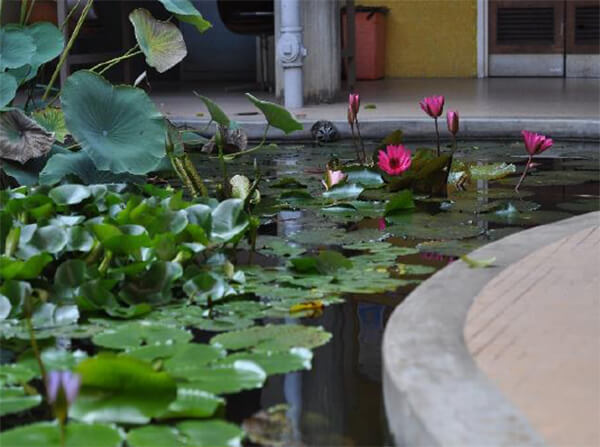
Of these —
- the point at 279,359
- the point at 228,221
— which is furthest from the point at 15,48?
the point at 279,359

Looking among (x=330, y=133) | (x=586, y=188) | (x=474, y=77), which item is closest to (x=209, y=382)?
(x=586, y=188)

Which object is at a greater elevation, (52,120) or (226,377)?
(52,120)

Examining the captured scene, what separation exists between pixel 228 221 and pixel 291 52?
4.26m

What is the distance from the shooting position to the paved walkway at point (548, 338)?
189 centimetres

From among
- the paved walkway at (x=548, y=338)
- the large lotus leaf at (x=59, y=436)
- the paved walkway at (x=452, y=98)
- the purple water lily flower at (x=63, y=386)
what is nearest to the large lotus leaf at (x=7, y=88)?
the paved walkway at (x=548, y=338)

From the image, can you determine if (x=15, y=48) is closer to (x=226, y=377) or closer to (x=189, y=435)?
(x=226, y=377)

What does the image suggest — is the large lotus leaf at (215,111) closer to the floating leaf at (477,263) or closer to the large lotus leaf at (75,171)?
the large lotus leaf at (75,171)

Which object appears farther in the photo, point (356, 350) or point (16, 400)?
point (356, 350)

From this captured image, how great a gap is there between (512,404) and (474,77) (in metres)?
8.74

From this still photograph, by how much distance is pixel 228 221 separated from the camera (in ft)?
10.6

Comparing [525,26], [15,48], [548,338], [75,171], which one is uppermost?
[15,48]

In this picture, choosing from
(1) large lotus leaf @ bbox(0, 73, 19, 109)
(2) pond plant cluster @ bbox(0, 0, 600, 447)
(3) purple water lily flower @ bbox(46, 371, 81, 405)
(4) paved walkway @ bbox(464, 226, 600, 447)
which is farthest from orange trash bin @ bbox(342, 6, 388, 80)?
Answer: (3) purple water lily flower @ bbox(46, 371, 81, 405)

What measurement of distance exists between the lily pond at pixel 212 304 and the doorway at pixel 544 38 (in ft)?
19.9

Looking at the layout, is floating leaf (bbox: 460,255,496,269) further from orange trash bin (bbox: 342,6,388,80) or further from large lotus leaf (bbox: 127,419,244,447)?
orange trash bin (bbox: 342,6,388,80)
